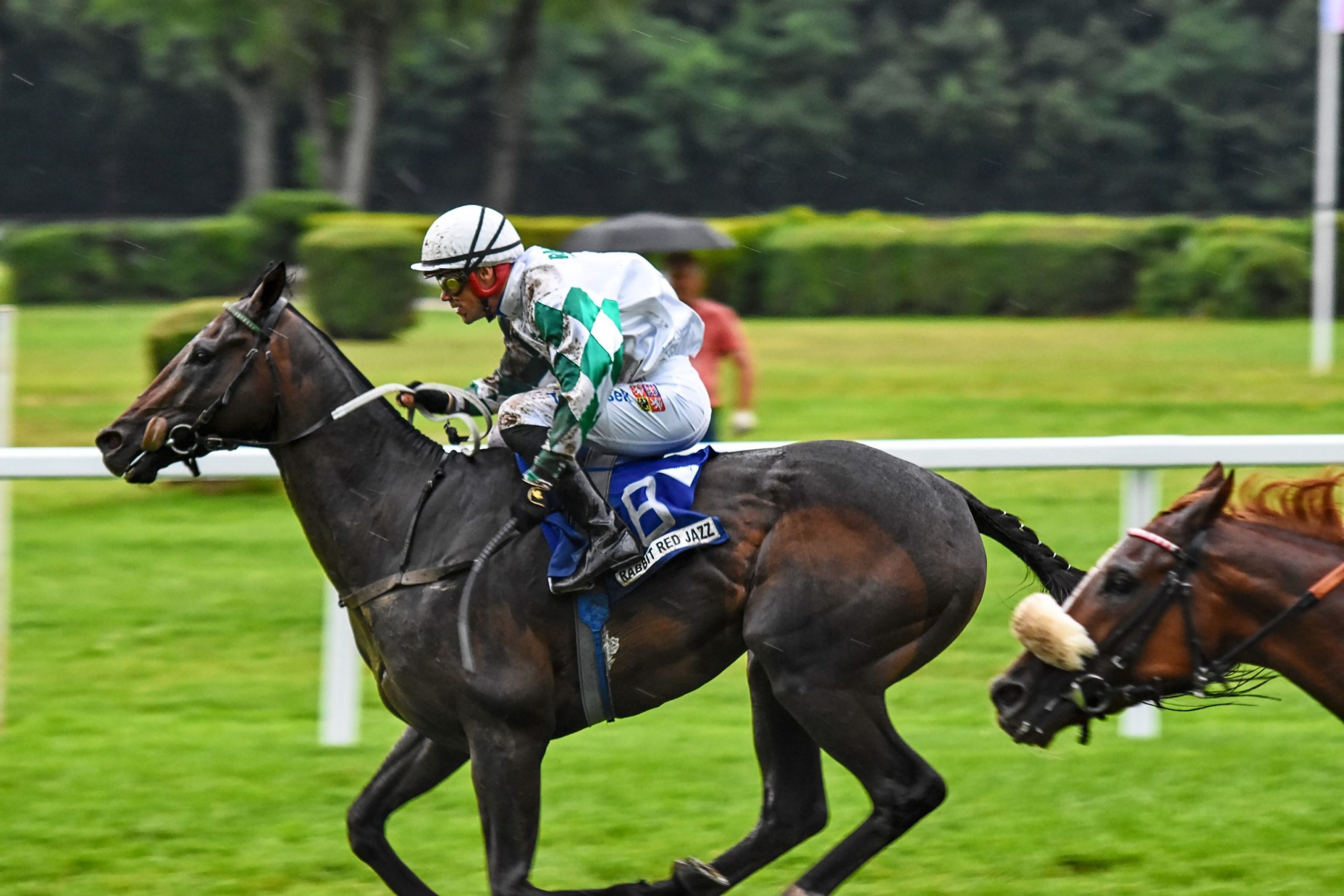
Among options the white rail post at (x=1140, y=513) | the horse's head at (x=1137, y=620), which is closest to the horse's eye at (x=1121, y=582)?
the horse's head at (x=1137, y=620)

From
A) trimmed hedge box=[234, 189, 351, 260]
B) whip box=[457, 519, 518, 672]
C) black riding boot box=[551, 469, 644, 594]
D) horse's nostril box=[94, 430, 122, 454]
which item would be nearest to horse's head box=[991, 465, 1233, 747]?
black riding boot box=[551, 469, 644, 594]

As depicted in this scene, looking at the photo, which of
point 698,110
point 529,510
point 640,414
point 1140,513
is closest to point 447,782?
point 529,510

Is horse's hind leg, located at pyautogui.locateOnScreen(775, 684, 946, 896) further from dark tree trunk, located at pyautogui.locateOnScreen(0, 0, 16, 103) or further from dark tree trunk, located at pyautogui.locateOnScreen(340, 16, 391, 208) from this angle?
dark tree trunk, located at pyautogui.locateOnScreen(0, 0, 16, 103)

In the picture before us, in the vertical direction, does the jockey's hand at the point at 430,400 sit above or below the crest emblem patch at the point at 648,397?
below

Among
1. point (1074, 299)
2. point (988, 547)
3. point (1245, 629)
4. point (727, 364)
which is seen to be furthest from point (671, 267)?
point (1074, 299)

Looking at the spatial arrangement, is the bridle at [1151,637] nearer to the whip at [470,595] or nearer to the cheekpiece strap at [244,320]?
the whip at [470,595]

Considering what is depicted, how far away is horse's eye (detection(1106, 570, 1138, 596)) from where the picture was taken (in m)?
3.68

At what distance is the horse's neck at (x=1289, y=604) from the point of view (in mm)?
3605

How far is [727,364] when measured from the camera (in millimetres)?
16547

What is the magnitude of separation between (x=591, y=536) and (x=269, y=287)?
0.96m

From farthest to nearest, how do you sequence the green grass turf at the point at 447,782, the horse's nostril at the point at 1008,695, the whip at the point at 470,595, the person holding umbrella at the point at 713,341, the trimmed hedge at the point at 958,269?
the trimmed hedge at the point at 958,269 → the person holding umbrella at the point at 713,341 → the green grass turf at the point at 447,782 → the whip at the point at 470,595 → the horse's nostril at the point at 1008,695

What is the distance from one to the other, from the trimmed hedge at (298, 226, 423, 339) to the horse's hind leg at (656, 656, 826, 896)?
13.9 metres

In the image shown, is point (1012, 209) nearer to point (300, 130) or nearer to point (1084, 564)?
point (300, 130)

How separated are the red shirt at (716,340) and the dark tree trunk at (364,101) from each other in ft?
83.6
